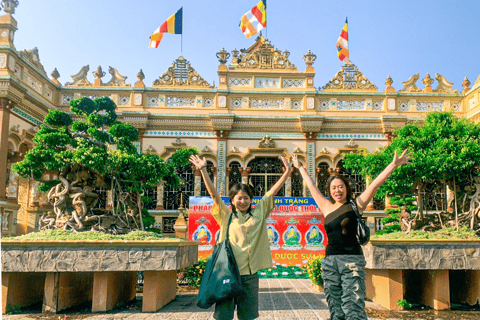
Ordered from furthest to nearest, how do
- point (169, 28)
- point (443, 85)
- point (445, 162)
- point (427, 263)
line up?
1. point (443, 85)
2. point (169, 28)
3. point (445, 162)
4. point (427, 263)

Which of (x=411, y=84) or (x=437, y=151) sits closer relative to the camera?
(x=437, y=151)

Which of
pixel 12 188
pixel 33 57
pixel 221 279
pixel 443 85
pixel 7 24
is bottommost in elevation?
pixel 221 279

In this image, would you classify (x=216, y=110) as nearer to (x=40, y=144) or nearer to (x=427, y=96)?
(x=427, y=96)

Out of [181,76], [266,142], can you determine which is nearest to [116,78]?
[181,76]

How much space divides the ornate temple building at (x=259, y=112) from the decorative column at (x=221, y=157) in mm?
41

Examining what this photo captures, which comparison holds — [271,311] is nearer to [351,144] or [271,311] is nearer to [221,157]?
[221,157]

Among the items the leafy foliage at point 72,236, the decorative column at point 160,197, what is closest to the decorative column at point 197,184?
the decorative column at point 160,197

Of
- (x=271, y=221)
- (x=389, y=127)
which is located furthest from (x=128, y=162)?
(x=389, y=127)

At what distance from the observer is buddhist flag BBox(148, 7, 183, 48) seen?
1673 cm

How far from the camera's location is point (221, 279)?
3615mm

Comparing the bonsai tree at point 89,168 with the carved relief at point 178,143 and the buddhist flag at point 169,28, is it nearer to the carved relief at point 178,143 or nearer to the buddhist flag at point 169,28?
the buddhist flag at point 169,28

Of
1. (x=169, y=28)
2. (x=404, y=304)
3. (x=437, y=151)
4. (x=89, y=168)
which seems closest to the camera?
(x=404, y=304)

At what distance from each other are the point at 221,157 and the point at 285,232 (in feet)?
20.6

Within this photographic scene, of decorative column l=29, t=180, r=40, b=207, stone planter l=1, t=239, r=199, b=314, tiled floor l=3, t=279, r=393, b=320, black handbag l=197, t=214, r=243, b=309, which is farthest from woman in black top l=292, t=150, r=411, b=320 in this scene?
decorative column l=29, t=180, r=40, b=207
